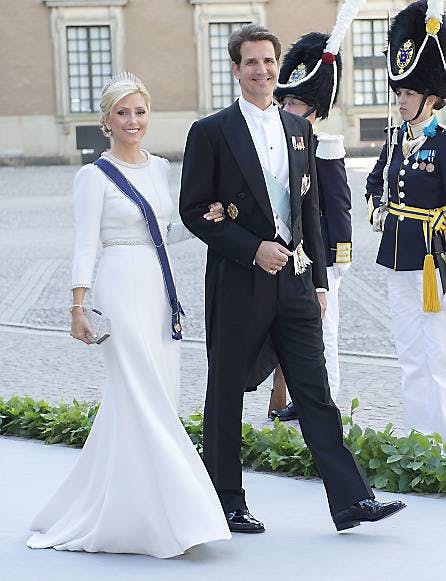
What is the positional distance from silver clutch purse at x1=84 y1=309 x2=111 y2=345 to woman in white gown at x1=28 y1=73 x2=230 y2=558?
0.8 inches

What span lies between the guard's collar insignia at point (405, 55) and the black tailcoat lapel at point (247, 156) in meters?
1.47

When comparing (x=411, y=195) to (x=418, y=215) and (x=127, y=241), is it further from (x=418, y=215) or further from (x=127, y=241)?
(x=127, y=241)

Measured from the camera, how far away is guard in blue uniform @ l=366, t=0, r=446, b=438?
6.25m

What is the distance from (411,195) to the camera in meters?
6.31

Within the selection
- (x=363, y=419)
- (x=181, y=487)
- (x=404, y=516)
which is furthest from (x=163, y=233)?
(x=363, y=419)

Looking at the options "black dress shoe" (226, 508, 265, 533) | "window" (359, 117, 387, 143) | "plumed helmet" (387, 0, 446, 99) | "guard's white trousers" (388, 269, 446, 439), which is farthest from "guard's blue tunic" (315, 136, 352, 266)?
"window" (359, 117, 387, 143)

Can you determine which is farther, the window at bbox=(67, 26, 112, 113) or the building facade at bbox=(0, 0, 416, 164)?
the window at bbox=(67, 26, 112, 113)

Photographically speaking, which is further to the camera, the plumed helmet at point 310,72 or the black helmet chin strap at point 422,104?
the plumed helmet at point 310,72

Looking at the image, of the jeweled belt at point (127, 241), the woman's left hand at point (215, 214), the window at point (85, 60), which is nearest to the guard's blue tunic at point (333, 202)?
the woman's left hand at point (215, 214)

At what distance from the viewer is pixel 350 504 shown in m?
5.01

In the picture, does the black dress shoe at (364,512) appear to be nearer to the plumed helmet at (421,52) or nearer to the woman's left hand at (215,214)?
the woman's left hand at (215,214)

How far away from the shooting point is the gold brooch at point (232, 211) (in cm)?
509

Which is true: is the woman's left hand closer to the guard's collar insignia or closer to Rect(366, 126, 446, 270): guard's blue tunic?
Rect(366, 126, 446, 270): guard's blue tunic

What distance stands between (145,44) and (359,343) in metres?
29.9
